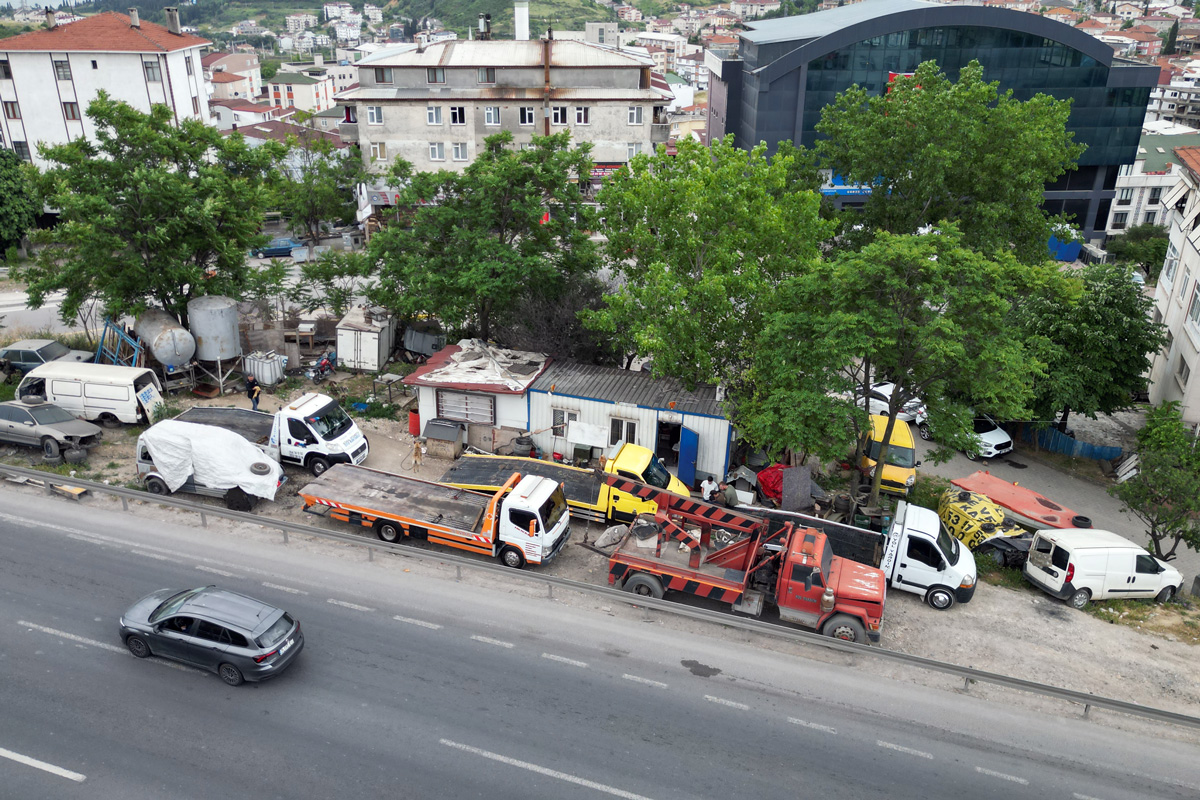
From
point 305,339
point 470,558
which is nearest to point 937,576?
point 470,558

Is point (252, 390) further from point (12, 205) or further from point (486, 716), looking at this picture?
point (12, 205)

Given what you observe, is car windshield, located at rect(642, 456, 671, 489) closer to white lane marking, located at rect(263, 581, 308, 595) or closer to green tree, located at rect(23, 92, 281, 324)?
white lane marking, located at rect(263, 581, 308, 595)

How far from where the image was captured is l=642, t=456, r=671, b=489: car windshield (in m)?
23.4

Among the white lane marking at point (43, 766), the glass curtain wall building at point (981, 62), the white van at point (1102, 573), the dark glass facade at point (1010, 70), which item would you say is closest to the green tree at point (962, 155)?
the white van at point (1102, 573)

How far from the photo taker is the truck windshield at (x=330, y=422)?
81.5 ft

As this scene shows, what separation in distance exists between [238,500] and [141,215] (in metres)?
12.7

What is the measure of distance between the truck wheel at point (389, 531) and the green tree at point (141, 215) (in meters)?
14.2

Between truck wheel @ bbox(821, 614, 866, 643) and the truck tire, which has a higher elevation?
truck wheel @ bbox(821, 614, 866, 643)

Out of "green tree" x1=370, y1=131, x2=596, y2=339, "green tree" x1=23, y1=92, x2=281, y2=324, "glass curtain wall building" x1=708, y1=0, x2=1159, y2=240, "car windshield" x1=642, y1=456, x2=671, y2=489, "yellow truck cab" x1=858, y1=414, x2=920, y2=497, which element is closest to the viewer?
"car windshield" x1=642, y1=456, x2=671, y2=489

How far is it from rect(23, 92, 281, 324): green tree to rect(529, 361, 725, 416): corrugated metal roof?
13491 mm

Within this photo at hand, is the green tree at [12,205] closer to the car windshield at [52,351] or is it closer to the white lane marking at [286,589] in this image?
the car windshield at [52,351]

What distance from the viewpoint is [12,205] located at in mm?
51250

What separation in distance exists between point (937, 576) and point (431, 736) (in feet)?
41.5

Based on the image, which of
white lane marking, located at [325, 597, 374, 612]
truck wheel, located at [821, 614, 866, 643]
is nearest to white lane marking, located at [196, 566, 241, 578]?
white lane marking, located at [325, 597, 374, 612]
